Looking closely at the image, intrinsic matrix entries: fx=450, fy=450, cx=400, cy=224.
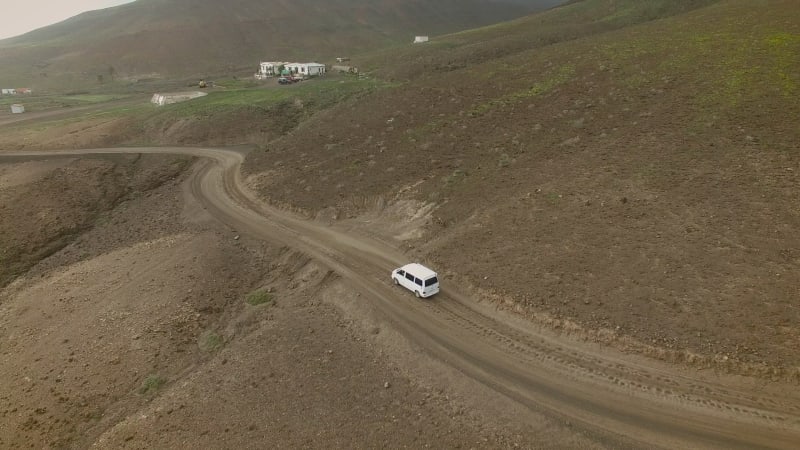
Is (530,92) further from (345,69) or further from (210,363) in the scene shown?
(345,69)

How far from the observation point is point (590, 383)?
20.0 meters

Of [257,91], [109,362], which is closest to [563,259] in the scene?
[109,362]

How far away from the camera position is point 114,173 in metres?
55.5

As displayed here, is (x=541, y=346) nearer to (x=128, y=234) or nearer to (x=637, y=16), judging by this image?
(x=128, y=234)

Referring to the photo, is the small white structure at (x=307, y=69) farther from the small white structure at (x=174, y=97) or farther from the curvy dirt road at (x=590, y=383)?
the curvy dirt road at (x=590, y=383)

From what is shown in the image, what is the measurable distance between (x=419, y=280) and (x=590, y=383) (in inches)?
416

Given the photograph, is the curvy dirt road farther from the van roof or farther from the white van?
the van roof

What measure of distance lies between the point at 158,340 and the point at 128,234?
1928 centimetres

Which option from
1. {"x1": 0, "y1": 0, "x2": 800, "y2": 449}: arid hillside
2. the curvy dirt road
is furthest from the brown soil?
the curvy dirt road

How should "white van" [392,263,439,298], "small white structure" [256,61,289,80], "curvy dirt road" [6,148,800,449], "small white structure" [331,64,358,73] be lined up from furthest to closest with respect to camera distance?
"small white structure" [256,61,289,80], "small white structure" [331,64,358,73], "white van" [392,263,439,298], "curvy dirt road" [6,148,800,449]

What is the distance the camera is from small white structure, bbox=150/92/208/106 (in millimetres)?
88500

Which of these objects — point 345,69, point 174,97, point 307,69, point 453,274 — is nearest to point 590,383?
point 453,274

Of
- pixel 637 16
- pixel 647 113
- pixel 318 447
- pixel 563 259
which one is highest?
pixel 637 16

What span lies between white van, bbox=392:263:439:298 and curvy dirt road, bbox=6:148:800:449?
0.61m
